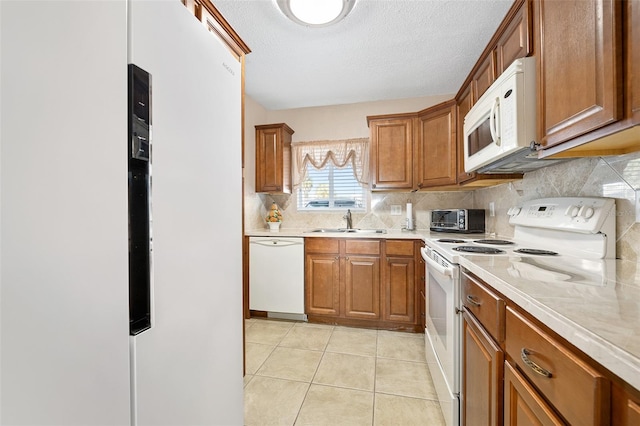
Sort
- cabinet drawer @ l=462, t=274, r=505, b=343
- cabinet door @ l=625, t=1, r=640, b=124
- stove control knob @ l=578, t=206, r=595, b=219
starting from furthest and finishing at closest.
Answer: stove control knob @ l=578, t=206, r=595, b=219
cabinet drawer @ l=462, t=274, r=505, b=343
cabinet door @ l=625, t=1, r=640, b=124

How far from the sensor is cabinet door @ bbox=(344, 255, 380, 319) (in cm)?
263

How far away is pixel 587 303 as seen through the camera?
651mm

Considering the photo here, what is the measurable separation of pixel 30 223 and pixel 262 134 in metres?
3.05

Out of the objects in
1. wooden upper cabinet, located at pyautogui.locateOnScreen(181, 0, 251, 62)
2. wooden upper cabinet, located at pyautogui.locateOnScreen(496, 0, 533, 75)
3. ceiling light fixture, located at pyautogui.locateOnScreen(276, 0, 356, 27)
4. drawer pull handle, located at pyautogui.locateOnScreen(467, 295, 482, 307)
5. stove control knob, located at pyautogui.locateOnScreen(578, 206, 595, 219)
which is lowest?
drawer pull handle, located at pyautogui.locateOnScreen(467, 295, 482, 307)

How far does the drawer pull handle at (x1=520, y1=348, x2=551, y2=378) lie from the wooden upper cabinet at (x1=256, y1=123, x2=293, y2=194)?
9.27 feet

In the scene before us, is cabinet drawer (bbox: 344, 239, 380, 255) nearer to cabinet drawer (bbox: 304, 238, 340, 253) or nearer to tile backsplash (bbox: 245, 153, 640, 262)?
cabinet drawer (bbox: 304, 238, 340, 253)

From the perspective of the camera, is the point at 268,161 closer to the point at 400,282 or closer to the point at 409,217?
the point at 409,217

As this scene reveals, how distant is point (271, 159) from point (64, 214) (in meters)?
2.90

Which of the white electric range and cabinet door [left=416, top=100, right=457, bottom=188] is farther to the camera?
cabinet door [left=416, top=100, right=457, bottom=188]

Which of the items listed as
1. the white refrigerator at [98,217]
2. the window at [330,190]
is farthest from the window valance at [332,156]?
the white refrigerator at [98,217]

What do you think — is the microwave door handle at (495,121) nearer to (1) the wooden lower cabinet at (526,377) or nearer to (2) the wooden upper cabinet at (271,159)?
(1) the wooden lower cabinet at (526,377)

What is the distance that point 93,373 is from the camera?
535 millimetres

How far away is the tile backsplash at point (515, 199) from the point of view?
1127 millimetres

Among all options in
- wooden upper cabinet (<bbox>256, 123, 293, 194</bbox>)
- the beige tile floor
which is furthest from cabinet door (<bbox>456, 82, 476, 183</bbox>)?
wooden upper cabinet (<bbox>256, 123, 293, 194</bbox>)
